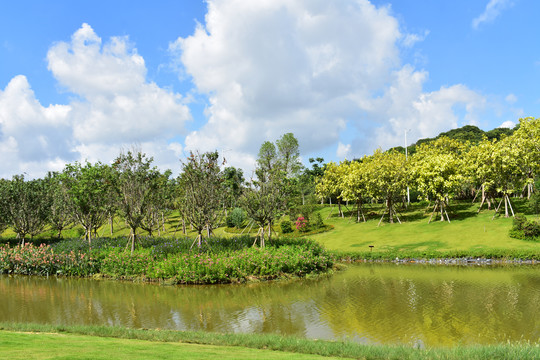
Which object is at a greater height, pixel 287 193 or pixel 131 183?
pixel 131 183

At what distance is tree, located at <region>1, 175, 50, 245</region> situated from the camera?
3969cm

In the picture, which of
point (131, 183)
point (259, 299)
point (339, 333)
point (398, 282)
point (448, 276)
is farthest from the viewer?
point (131, 183)

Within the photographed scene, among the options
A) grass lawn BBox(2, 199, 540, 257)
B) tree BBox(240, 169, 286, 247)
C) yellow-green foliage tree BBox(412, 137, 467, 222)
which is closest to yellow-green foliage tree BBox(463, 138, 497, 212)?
yellow-green foliage tree BBox(412, 137, 467, 222)

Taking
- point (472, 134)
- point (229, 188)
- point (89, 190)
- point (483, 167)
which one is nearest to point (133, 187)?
point (89, 190)

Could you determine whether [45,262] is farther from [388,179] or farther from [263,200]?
[388,179]

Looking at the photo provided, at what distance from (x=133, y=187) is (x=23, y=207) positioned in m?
17.8

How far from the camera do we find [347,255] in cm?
3719

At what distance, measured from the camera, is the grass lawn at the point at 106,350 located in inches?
326

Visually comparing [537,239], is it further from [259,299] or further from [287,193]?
[259,299]

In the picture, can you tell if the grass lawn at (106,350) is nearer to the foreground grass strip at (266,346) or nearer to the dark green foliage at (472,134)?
the foreground grass strip at (266,346)

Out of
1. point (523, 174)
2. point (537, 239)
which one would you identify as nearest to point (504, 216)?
point (523, 174)

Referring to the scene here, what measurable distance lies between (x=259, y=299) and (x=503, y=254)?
23512 mm

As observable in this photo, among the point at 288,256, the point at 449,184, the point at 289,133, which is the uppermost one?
the point at 289,133

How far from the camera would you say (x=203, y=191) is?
28.2 meters
